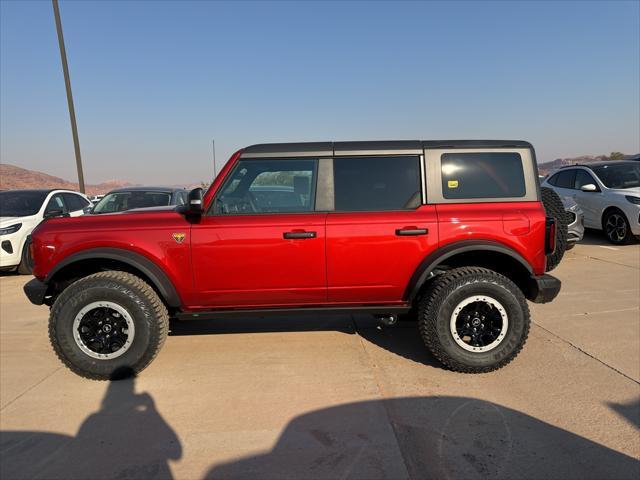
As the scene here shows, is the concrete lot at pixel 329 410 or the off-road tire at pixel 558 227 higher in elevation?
the off-road tire at pixel 558 227

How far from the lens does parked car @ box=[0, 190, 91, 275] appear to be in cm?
698

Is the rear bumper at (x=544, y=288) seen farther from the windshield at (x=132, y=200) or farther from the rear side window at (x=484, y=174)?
the windshield at (x=132, y=200)

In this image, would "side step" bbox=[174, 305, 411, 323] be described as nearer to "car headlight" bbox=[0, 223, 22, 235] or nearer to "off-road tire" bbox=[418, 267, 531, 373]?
"off-road tire" bbox=[418, 267, 531, 373]

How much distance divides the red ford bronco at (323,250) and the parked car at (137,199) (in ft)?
15.7

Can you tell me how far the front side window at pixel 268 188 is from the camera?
335 cm

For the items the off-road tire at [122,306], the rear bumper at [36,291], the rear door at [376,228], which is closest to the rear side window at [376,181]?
the rear door at [376,228]

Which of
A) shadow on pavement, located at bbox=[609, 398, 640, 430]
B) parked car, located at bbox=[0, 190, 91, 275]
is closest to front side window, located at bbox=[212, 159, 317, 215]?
shadow on pavement, located at bbox=[609, 398, 640, 430]

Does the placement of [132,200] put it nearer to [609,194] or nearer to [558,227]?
[558,227]

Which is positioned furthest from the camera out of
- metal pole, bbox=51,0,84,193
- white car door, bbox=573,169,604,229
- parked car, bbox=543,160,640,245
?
metal pole, bbox=51,0,84,193

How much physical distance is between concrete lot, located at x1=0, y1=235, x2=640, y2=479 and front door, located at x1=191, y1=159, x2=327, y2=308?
0.67 metres

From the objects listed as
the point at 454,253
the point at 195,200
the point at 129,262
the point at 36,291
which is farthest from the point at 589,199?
the point at 36,291

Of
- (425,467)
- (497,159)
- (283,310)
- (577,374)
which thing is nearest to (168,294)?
(283,310)

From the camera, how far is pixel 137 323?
321cm

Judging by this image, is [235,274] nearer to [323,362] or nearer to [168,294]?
[168,294]
